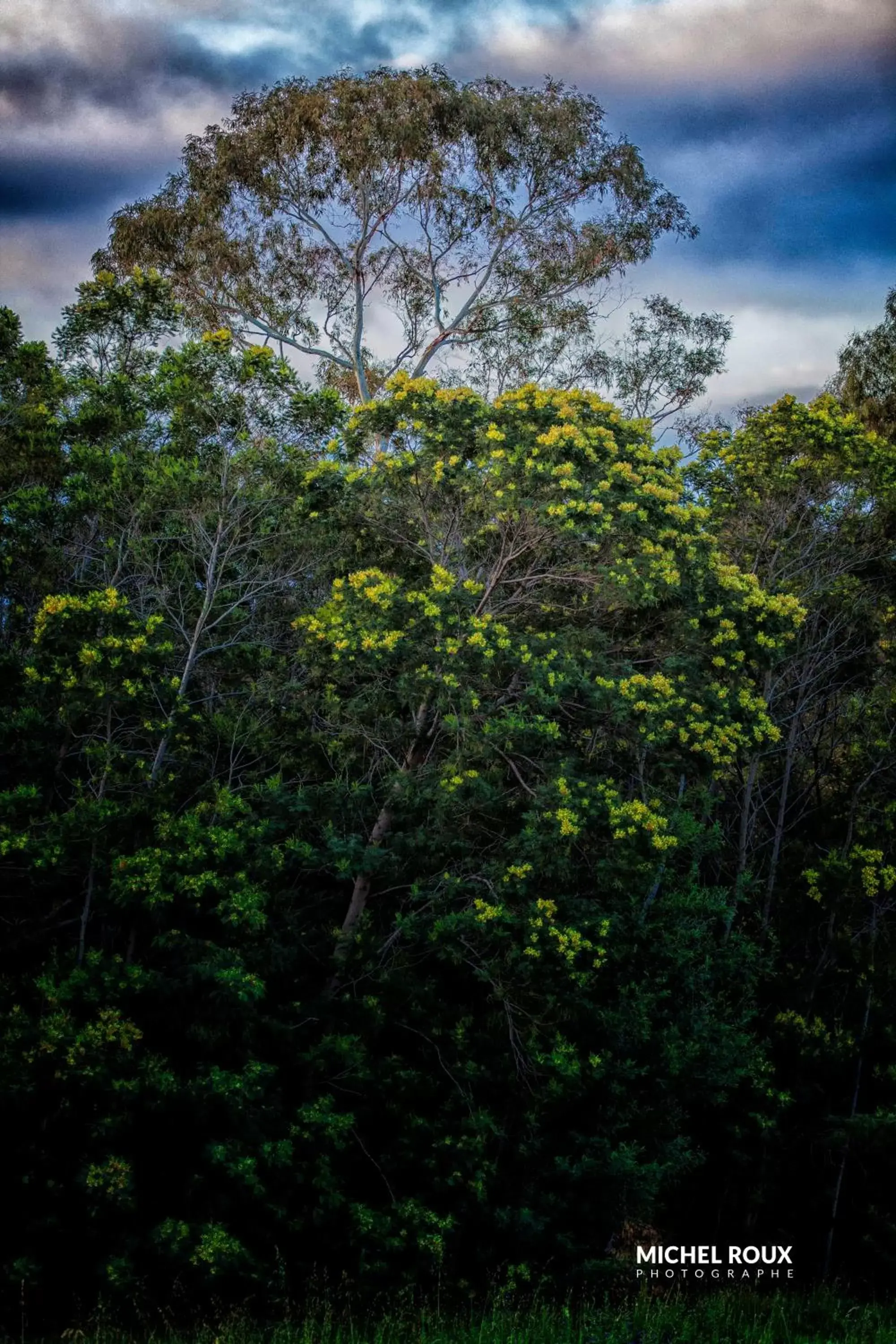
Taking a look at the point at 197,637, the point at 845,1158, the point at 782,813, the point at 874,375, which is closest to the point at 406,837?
the point at 197,637

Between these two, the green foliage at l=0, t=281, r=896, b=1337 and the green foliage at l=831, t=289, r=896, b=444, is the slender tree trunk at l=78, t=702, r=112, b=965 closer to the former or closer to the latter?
the green foliage at l=0, t=281, r=896, b=1337

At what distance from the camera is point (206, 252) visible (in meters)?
23.5

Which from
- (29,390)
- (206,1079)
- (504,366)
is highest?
(504,366)

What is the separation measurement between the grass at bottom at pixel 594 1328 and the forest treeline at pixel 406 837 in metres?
2.56

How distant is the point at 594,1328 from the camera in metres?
7.38

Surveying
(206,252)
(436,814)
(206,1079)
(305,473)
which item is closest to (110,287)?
(305,473)

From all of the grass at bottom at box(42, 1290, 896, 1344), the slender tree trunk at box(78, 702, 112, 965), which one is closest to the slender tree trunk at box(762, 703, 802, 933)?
the grass at bottom at box(42, 1290, 896, 1344)

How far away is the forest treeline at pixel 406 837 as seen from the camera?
11398 millimetres

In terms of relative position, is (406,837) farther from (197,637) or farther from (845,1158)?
(845,1158)

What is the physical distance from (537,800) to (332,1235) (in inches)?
224

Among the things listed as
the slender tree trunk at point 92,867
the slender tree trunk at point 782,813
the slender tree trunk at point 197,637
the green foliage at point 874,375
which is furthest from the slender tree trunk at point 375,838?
the green foliage at point 874,375

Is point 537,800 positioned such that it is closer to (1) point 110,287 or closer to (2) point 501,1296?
(2) point 501,1296

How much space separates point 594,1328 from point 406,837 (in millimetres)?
7159

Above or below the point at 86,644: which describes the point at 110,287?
above
